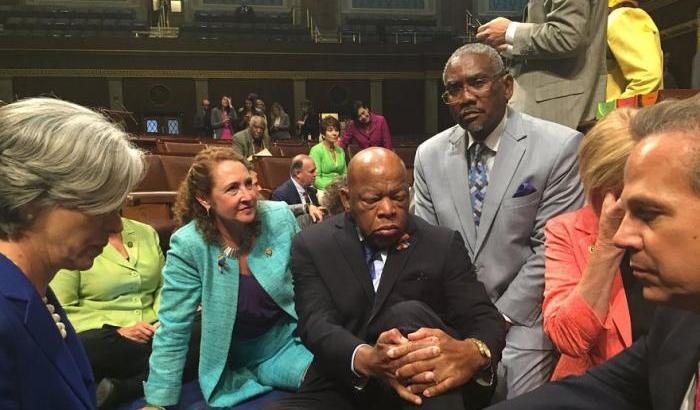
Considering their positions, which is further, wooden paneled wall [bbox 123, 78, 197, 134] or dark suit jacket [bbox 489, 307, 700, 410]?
wooden paneled wall [bbox 123, 78, 197, 134]

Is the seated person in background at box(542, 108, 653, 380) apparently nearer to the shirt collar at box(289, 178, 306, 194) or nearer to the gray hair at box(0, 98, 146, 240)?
the gray hair at box(0, 98, 146, 240)

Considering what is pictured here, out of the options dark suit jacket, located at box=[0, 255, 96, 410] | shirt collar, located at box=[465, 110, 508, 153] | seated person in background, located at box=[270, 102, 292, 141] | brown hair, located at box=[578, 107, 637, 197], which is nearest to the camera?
dark suit jacket, located at box=[0, 255, 96, 410]

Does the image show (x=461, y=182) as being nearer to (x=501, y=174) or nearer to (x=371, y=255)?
(x=501, y=174)

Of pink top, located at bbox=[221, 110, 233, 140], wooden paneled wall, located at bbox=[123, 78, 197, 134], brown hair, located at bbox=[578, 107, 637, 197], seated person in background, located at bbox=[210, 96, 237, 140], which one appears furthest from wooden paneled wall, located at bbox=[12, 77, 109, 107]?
brown hair, located at bbox=[578, 107, 637, 197]

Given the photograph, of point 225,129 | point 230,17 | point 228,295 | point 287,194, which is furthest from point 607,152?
point 230,17

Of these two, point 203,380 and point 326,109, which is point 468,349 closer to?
point 203,380

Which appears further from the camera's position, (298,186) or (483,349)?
(298,186)

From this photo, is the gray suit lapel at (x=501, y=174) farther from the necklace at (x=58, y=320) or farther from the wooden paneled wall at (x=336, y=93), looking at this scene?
the wooden paneled wall at (x=336, y=93)

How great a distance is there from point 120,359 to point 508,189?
4.73 feet

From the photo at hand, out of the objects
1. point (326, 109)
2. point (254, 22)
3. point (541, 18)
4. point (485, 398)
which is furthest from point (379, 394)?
point (254, 22)

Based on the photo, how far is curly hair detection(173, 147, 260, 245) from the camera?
6.48 feet

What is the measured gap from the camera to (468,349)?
4.33 ft

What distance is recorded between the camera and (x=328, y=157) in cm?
498

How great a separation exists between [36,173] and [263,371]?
1.19 metres
